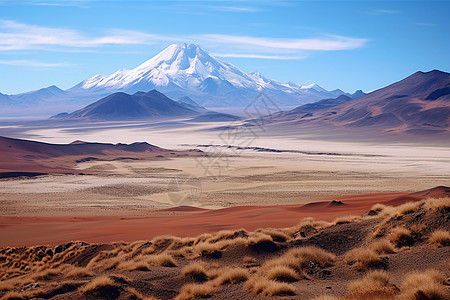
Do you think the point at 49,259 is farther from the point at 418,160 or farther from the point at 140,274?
the point at 418,160

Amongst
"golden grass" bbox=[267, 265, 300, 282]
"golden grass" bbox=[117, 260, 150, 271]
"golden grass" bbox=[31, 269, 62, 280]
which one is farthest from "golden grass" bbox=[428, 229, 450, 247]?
"golden grass" bbox=[31, 269, 62, 280]

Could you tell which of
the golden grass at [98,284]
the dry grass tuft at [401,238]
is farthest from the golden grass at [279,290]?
the dry grass tuft at [401,238]

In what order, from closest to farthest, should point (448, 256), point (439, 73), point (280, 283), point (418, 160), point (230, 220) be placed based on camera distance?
point (280, 283)
point (448, 256)
point (230, 220)
point (418, 160)
point (439, 73)

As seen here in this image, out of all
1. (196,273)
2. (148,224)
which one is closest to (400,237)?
(196,273)

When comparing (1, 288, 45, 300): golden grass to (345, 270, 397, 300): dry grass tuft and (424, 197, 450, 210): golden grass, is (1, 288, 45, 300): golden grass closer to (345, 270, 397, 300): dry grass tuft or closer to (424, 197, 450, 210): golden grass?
(345, 270, 397, 300): dry grass tuft

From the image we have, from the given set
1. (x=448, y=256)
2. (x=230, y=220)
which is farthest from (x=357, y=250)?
(x=230, y=220)

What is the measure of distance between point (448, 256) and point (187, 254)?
6839mm

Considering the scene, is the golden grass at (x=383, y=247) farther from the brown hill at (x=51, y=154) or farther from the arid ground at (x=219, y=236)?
the brown hill at (x=51, y=154)

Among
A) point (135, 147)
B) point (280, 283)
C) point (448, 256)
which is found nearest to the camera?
point (280, 283)

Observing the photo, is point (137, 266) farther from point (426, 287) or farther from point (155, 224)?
point (155, 224)

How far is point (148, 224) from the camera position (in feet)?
71.3

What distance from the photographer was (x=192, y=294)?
29.7 ft

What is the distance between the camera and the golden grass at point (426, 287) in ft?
23.0

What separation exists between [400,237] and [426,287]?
418 cm
